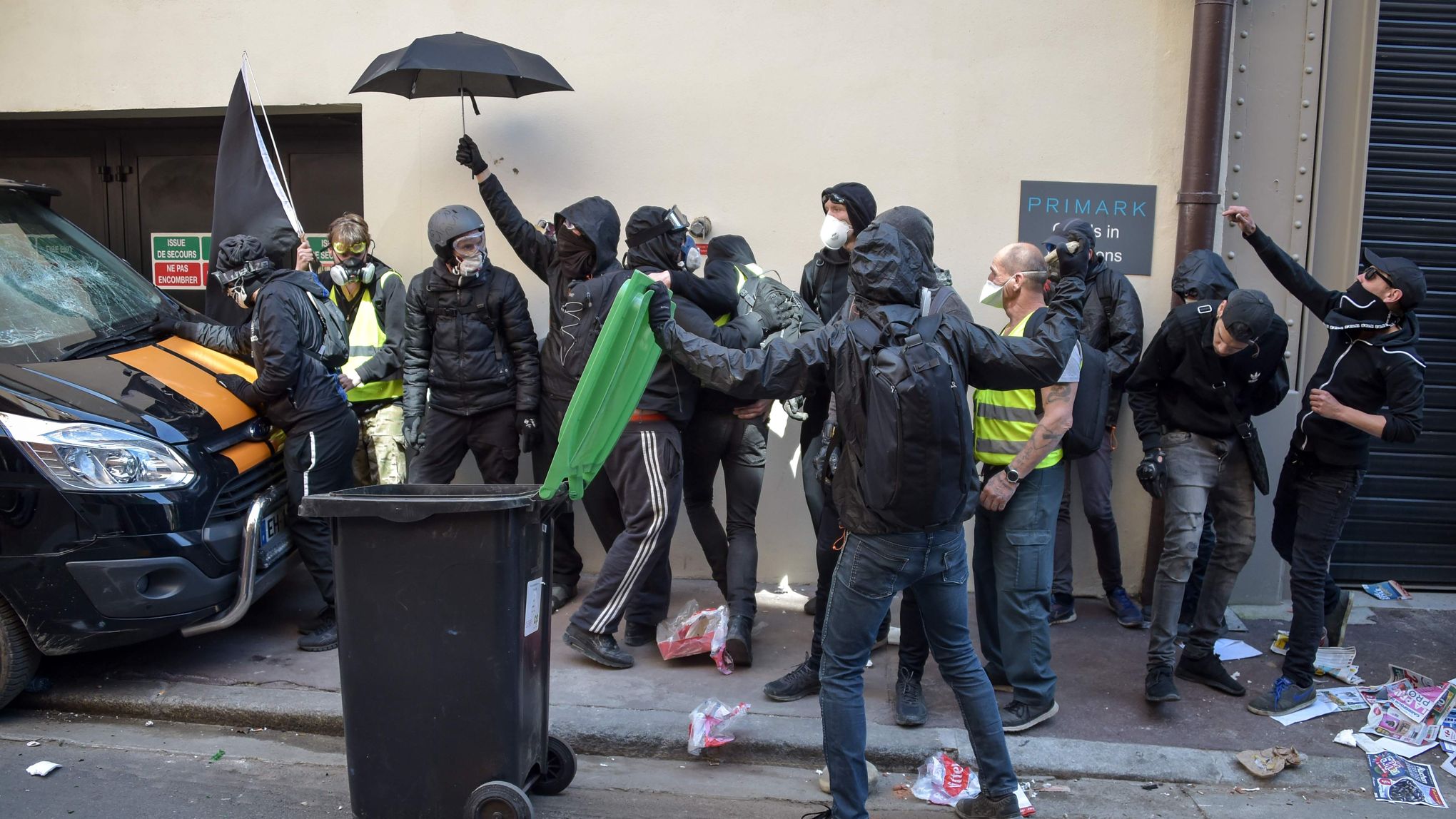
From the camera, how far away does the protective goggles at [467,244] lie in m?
5.37

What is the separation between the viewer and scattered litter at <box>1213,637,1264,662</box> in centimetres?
538

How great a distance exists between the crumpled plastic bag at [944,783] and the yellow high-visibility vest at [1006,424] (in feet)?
3.89

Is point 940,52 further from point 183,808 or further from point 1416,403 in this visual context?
point 183,808

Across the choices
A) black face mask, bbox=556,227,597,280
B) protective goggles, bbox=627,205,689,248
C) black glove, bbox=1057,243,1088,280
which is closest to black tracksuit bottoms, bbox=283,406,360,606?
black face mask, bbox=556,227,597,280

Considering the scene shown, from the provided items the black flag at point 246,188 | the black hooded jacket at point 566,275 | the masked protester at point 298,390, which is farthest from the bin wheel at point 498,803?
the black flag at point 246,188

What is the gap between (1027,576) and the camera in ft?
14.5

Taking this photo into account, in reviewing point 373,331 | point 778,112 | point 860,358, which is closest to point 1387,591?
point 778,112

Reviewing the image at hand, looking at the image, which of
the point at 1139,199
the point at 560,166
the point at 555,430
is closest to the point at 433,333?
the point at 555,430

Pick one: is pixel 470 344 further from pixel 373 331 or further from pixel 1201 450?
pixel 1201 450

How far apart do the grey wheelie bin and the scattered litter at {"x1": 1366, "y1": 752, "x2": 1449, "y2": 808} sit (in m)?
3.23

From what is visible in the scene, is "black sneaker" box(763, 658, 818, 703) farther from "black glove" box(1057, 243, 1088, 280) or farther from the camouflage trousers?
the camouflage trousers

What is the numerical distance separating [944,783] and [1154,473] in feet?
5.50

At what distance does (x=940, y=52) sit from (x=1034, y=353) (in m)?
2.93

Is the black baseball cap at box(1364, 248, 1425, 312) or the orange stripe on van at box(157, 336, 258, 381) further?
the orange stripe on van at box(157, 336, 258, 381)
